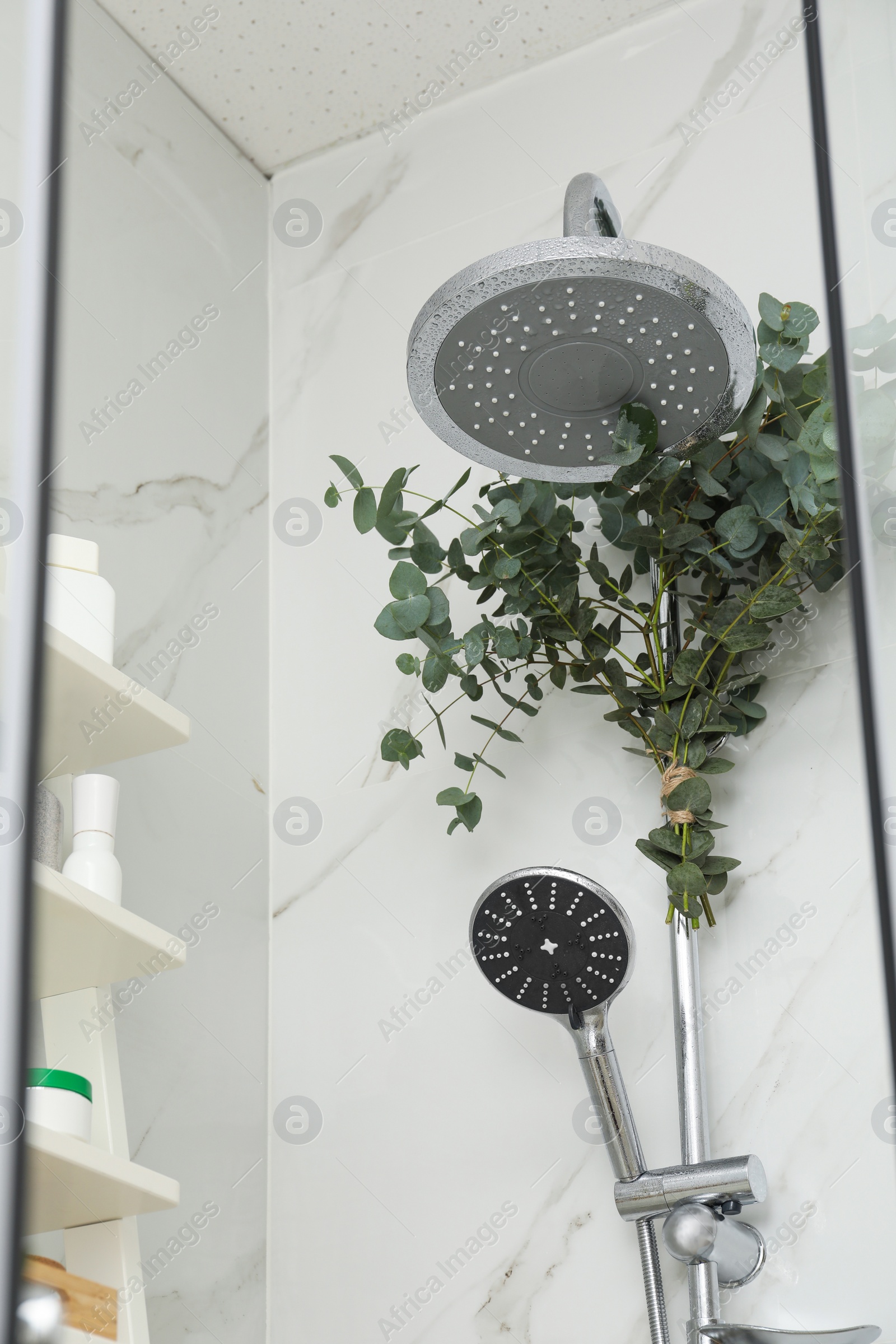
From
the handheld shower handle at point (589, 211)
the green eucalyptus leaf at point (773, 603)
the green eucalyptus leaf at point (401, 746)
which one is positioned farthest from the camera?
the green eucalyptus leaf at point (401, 746)

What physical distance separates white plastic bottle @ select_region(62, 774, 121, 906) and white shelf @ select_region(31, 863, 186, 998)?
0.11ft

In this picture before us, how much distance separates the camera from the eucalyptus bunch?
104 centimetres

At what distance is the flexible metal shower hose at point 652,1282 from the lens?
94cm

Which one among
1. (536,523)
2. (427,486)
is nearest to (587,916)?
(536,523)

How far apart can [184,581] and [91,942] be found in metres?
0.51

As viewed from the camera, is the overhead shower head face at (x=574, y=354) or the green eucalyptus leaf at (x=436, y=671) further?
the green eucalyptus leaf at (x=436, y=671)

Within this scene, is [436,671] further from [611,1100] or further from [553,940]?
[611,1100]

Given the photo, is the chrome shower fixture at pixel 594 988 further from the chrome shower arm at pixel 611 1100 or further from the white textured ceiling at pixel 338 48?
the white textured ceiling at pixel 338 48

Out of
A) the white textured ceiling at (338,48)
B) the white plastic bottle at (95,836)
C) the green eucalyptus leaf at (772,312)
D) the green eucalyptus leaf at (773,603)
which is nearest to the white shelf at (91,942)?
the white plastic bottle at (95,836)

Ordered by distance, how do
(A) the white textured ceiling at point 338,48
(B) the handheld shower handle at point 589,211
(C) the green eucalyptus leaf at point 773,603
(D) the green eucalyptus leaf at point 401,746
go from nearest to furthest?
1. (B) the handheld shower handle at point 589,211
2. (C) the green eucalyptus leaf at point 773,603
3. (D) the green eucalyptus leaf at point 401,746
4. (A) the white textured ceiling at point 338,48

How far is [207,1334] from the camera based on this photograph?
1.12 m

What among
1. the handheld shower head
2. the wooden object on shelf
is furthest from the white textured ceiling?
the wooden object on shelf

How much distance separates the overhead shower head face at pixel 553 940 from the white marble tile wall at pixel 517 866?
0.17 meters

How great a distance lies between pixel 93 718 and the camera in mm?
979
